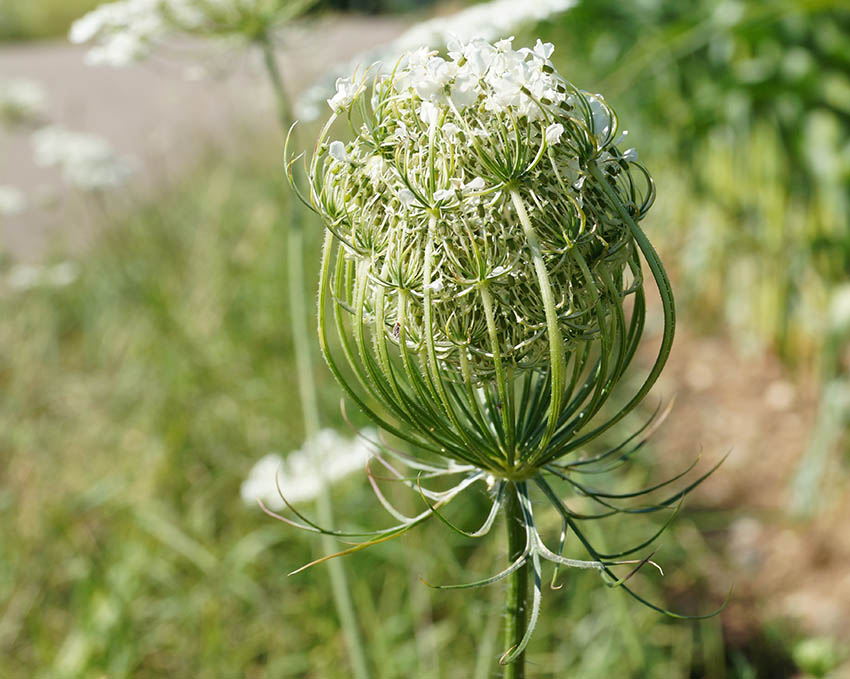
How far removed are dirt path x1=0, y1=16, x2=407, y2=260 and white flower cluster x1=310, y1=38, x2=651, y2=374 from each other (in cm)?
206

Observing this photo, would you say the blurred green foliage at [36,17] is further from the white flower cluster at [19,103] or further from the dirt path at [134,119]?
the white flower cluster at [19,103]

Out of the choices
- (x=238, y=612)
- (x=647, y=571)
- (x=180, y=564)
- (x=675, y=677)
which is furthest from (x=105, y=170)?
(x=675, y=677)

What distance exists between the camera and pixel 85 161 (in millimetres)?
4656

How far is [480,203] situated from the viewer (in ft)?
3.42

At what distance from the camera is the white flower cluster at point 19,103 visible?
5082 mm

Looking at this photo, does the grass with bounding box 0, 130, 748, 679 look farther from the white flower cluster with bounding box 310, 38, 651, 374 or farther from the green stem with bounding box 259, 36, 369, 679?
the white flower cluster with bounding box 310, 38, 651, 374

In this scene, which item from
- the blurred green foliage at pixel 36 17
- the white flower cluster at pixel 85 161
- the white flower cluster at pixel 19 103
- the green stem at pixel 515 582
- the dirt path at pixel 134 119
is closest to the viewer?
the green stem at pixel 515 582

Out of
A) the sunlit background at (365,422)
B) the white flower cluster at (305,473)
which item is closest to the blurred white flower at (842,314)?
the sunlit background at (365,422)

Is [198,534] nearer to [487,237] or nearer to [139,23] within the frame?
[139,23]

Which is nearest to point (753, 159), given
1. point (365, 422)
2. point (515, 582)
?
point (365, 422)

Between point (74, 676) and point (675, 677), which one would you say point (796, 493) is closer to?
point (675, 677)

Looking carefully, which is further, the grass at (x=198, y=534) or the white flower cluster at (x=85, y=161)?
the white flower cluster at (x=85, y=161)

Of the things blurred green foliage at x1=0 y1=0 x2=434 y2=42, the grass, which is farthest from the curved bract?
blurred green foliage at x1=0 y1=0 x2=434 y2=42

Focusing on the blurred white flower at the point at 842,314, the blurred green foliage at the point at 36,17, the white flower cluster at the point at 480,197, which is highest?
the white flower cluster at the point at 480,197
